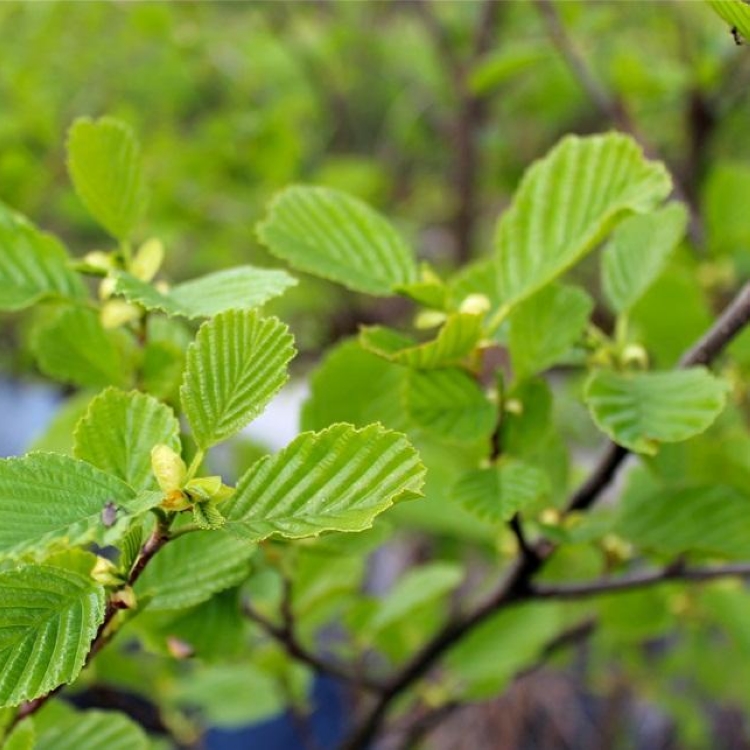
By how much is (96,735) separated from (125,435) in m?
0.16

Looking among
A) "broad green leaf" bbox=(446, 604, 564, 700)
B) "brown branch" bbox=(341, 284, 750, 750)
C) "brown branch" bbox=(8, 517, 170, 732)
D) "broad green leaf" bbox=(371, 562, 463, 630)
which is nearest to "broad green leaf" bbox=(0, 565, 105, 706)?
"brown branch" bbox=(8, 517, 170, 732)

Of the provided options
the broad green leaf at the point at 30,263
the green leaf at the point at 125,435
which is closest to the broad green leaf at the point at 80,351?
the broad green leaf at the point at 30,263

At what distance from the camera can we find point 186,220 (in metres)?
1.29

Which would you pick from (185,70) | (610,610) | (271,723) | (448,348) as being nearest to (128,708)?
(610,610)

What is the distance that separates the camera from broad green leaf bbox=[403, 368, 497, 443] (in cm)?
44

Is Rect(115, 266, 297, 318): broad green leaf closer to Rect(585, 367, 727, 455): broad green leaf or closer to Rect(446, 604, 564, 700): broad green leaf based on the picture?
Rect(585, 367, 727, 455): broad green leaf

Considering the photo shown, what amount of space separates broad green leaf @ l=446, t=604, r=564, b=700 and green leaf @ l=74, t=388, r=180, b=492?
514mm

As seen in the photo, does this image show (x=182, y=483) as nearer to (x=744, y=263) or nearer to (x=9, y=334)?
(x=744, y=263)

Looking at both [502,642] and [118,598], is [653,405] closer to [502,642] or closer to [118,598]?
[118,598]

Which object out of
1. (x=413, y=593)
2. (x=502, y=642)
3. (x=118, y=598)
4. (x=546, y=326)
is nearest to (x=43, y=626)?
(x=118, y=598)

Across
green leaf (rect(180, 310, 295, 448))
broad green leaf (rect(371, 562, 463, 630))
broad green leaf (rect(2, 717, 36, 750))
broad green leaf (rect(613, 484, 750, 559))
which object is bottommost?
broad green leaf (rect(371, 562, 463, 630))

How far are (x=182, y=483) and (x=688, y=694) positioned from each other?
4.42 feet

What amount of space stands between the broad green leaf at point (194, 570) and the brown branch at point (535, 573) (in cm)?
18

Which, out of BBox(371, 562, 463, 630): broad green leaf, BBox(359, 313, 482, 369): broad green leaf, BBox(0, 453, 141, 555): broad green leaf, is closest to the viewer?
BBox(0, 453, 141, 555): broad green leaf
